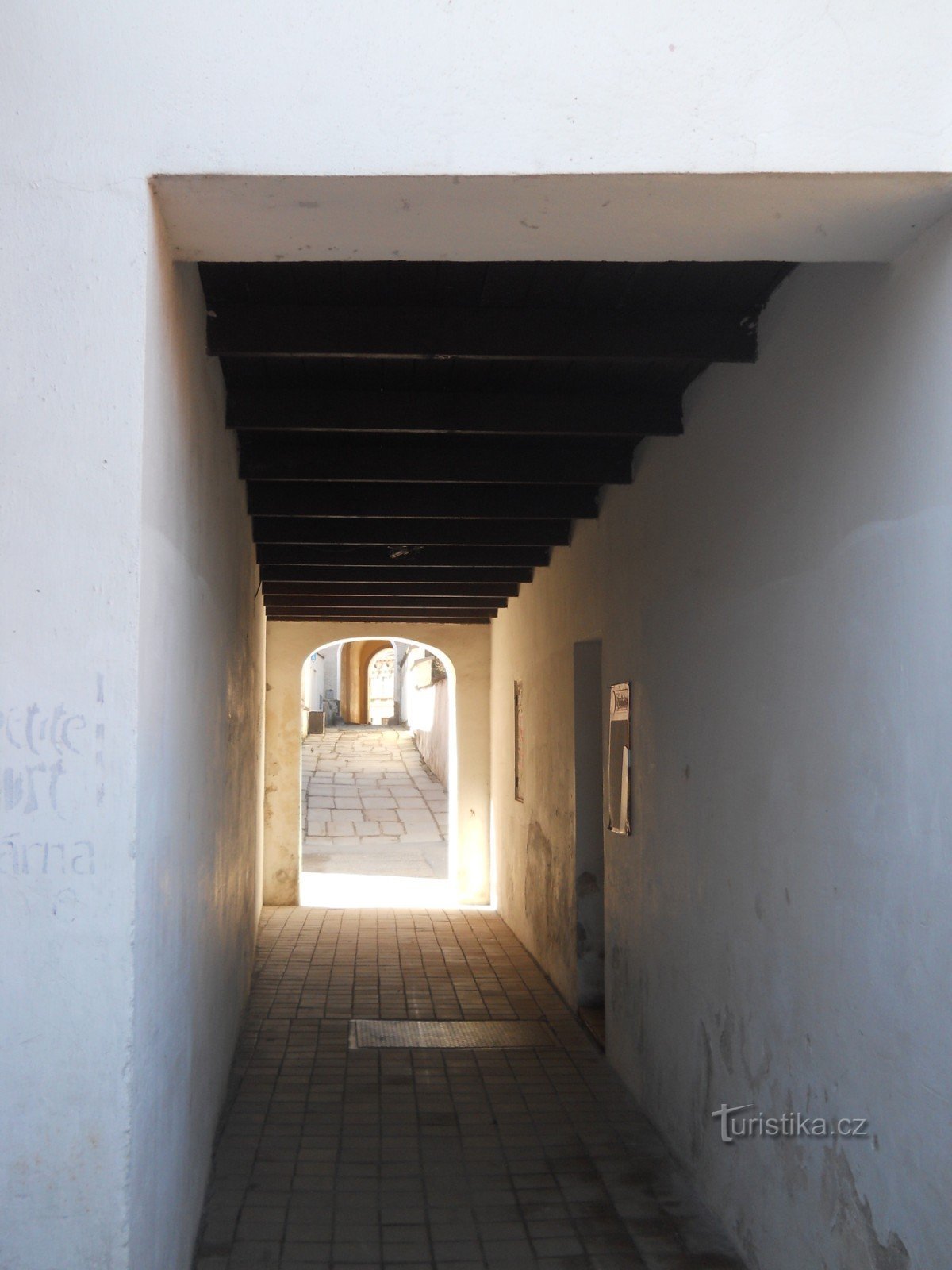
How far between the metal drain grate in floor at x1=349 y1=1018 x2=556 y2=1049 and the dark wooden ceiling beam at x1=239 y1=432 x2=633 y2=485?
3096 millimetres

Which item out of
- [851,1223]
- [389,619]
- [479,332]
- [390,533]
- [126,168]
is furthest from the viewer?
[389,619]

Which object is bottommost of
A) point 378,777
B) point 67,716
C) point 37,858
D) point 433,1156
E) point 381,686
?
point 433,1156

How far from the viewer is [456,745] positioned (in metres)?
11.5

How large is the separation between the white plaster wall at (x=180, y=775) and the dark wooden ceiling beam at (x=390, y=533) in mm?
1450

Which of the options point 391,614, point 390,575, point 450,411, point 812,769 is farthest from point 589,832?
point 391,614

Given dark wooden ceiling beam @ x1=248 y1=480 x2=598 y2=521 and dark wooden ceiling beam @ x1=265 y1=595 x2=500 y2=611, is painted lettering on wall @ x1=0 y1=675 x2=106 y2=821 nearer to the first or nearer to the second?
dark wooden ceiling beam @ x1=248 y1=480 x2=598 y2=521

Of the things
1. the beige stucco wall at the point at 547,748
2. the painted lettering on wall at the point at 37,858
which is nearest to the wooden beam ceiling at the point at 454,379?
the beige stucco wall at the point at 547,748

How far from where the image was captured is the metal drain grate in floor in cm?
604

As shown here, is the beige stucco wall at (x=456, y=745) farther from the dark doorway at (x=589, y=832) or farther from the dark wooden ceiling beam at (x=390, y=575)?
the dark doorway at (x=589, y=832)

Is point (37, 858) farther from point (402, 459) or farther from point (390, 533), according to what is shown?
point (390, 533)

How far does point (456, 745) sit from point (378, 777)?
1051 centimetres

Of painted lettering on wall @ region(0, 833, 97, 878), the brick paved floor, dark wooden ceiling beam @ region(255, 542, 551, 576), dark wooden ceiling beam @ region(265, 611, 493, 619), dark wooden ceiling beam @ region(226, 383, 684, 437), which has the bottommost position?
the brick paved floor

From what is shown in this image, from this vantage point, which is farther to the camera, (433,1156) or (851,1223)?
(433,1156)

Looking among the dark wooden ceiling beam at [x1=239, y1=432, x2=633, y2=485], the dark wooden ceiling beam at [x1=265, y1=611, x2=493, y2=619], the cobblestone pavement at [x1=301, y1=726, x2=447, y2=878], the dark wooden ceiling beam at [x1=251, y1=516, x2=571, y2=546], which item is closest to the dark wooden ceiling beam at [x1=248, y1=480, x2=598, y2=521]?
the dark wooden ceiling beam at [x1=251, y1=516, x2=571, y2=546]
